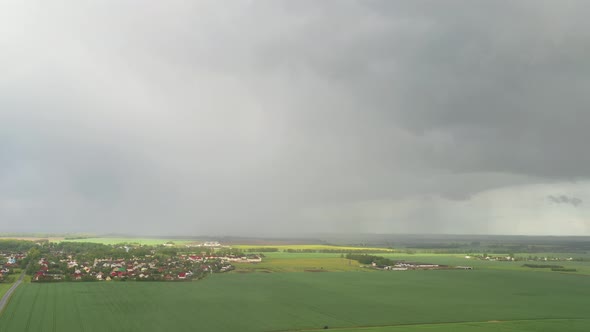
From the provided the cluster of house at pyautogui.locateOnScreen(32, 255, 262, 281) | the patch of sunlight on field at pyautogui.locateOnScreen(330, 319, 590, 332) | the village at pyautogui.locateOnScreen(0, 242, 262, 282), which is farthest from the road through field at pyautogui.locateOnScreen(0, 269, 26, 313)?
the patch of sunlight on field at pyautogui.locateOnScreen(330, 319, 590, 332)

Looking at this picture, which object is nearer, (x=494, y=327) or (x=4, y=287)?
(x=494, y=327)

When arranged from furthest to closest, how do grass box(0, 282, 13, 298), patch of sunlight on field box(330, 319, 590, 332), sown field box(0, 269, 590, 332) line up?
grass box(0, 282, 13, 298)
sown field box(0, 269, 590, 332)
patch of sunlight on field box(330, 319, 590, 332)

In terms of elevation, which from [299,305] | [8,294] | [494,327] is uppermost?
[494,327]

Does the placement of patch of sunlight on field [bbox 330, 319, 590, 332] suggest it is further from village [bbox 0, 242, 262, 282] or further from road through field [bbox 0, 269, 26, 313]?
village [bbox 0, 242, 262, 282]

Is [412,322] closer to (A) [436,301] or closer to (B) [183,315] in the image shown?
(A) [436,301]

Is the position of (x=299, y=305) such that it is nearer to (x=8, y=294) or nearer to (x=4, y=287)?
(x=8, y=294)

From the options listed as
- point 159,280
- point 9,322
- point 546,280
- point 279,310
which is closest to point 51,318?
point 9,322

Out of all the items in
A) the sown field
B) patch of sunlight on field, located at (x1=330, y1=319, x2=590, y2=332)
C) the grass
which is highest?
patch of sunlight on field, located at (x1=330, y1=319, x2=590, y2=332)

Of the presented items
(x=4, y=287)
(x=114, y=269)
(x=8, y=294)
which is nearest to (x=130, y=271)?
(x=114, y=269)
